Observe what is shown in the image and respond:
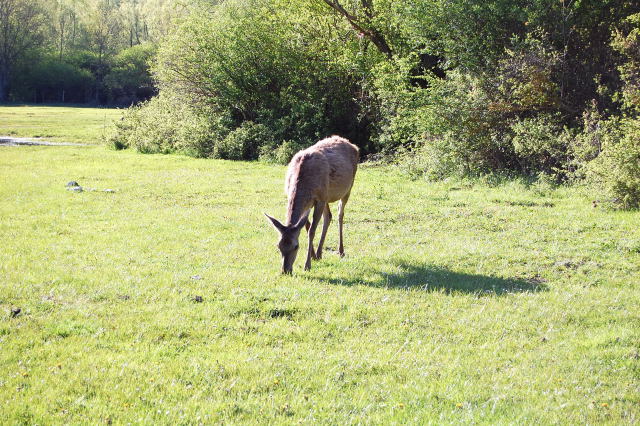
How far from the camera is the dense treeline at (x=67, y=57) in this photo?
86.6 metres

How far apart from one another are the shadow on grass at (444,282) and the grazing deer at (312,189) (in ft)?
3.10

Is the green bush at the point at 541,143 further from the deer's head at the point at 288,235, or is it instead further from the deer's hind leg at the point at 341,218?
the deer's head at the point at 288,235

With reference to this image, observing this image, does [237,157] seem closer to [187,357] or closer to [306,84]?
[306,84]

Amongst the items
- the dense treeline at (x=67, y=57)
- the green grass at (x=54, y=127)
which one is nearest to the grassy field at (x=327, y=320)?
the green grass at (x=54, y=127)

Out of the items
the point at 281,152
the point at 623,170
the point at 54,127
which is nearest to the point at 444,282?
the point at 623,170

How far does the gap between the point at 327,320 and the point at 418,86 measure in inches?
707

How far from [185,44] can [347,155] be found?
79.4 feet

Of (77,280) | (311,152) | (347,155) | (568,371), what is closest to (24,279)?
(77,280)

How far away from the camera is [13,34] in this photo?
284ft

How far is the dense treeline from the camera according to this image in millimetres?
86625

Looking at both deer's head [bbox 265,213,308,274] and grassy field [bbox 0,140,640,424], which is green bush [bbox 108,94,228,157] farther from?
deer's head [bbox 265,213,308,274]

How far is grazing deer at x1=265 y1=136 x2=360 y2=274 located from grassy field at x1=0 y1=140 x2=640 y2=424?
0.56m

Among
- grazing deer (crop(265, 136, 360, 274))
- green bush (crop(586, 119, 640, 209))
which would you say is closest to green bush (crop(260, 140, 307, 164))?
green bush (crop(586, 119, 640, 209))

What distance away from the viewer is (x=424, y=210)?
1597cm
